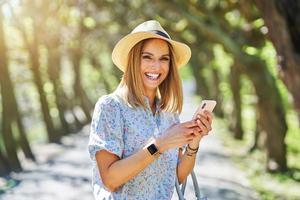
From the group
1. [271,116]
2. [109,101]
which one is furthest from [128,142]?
[271,116]

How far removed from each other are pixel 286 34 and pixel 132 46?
577cm

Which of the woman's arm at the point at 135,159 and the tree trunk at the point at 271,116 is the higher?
the woman's arm at the point at 135,159

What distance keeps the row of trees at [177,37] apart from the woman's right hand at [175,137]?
6.02 metres

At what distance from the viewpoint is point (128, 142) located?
361cm

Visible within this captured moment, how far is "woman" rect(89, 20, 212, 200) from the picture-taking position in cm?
348

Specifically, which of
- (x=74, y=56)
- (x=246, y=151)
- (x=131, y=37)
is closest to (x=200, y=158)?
(x=246, y=151)

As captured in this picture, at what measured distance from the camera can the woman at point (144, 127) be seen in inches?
137

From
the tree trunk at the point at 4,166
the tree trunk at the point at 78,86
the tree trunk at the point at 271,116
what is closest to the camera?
the tree trunk at the point at 271,116

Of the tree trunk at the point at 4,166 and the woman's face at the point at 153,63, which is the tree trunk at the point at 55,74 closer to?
the tree trunk at the point at 4,166

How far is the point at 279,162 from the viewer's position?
1645cm

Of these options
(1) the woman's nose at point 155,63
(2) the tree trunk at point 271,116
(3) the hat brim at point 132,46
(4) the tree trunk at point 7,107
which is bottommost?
(2) the tree trunk at point 271,116

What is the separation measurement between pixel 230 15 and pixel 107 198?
63.5 ft

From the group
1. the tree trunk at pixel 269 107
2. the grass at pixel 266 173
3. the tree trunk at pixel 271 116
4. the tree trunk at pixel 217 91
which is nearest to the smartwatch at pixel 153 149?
the grass at pixel 266 173

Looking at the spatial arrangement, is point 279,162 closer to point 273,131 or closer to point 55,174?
point 273,131
